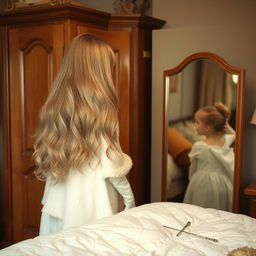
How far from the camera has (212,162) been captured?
2922 mm

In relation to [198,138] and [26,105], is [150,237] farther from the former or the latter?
[26,105]

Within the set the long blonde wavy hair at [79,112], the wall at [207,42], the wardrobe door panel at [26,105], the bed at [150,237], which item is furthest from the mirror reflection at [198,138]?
the bed at [150,237]

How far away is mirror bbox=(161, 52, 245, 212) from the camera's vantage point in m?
2.82

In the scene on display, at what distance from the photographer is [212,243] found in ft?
4.01

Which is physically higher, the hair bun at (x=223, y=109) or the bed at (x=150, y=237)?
the hair bun at (x=223, y=109)

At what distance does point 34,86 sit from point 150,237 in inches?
80.4

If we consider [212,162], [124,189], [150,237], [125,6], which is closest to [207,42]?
[125,6]

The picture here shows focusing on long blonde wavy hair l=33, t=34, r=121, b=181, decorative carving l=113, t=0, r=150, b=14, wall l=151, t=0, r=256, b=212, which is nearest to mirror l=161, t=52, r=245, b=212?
wall l=151, t=0, r=256, b=212

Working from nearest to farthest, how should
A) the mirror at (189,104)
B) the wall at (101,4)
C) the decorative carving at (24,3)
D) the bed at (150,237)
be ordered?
the bed at (150,237) < the mirror at (189,104) < the decorative carving at (24,3) < the wall at (101,4)

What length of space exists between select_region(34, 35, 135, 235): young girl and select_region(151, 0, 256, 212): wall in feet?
4.65

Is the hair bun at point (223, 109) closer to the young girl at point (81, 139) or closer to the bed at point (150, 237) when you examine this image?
the young girl at point (81, 139)

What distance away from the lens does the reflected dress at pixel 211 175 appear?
2.86 m

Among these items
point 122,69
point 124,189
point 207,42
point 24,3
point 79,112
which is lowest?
point 124,189

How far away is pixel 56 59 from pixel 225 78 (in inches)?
46.1
